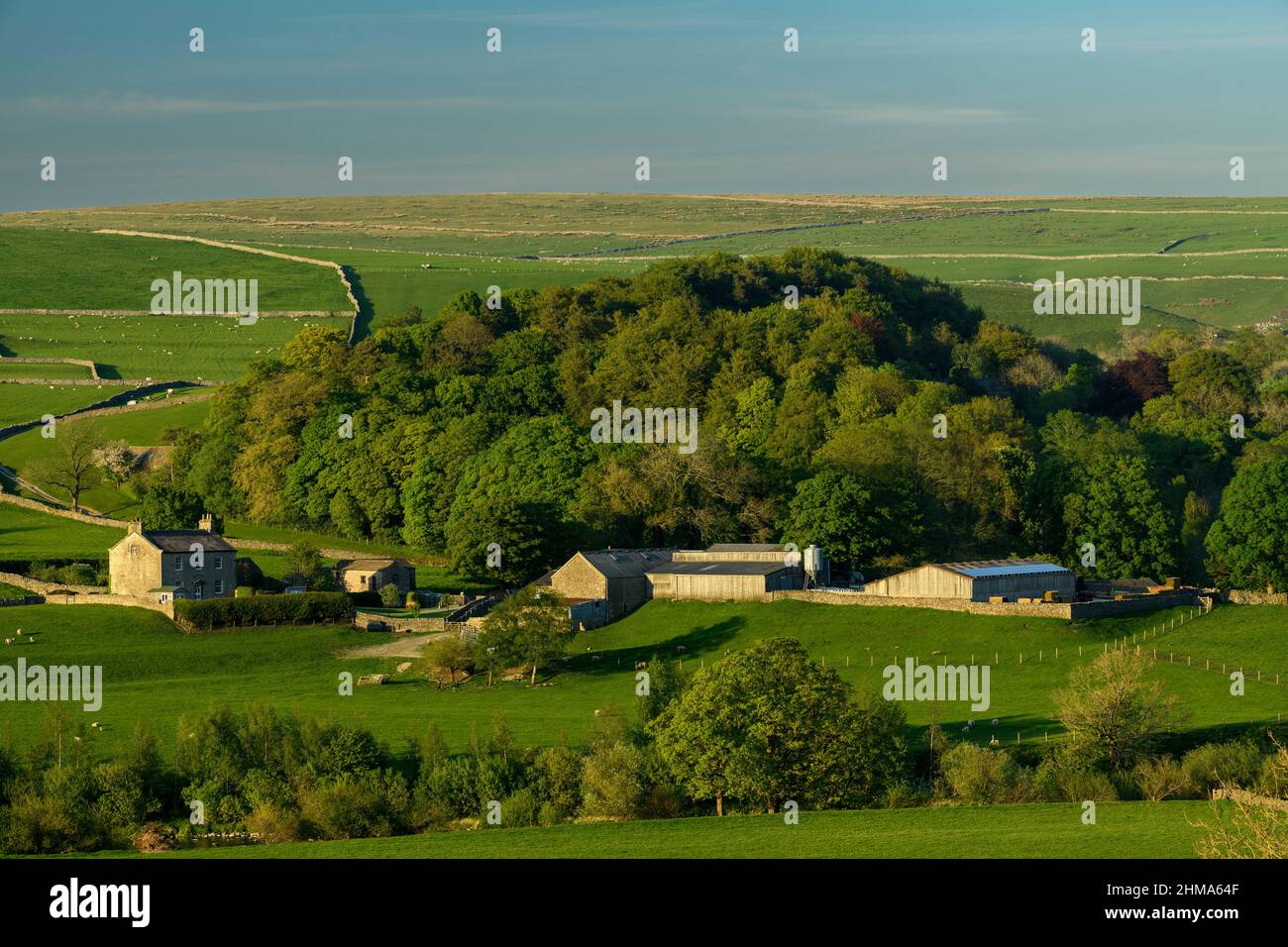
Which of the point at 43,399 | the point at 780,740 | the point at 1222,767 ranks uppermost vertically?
the point at 43,399

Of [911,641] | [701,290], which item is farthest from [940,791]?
[701,290]

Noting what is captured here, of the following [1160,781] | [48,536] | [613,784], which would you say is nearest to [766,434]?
[48,536]

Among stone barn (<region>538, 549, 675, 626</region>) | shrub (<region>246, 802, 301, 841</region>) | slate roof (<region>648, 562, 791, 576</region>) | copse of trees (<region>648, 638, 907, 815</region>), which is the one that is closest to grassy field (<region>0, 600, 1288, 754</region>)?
stone barn (<region>538, 549, 675, 626</region>)

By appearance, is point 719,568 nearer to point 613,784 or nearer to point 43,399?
point 613,784

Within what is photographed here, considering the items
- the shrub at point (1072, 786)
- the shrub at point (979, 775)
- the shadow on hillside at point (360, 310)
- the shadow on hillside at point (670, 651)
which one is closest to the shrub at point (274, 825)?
the shrub at point (979, 775)
